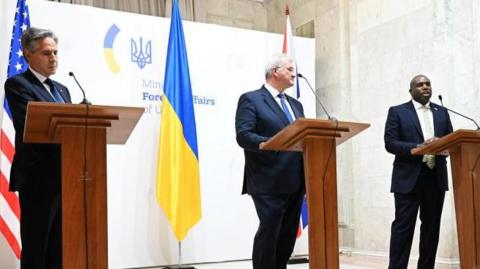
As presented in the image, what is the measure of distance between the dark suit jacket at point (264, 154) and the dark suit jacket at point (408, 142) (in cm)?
91

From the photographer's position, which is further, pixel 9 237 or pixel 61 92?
pixel 9 237

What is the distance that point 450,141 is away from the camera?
302cm

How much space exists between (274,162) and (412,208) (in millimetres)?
1177

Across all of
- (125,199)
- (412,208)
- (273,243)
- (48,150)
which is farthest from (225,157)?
(48,150)

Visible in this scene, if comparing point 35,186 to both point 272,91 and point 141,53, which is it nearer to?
point 272,91

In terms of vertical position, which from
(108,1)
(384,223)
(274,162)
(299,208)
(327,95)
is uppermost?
(108,1)

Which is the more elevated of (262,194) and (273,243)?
(262,194)

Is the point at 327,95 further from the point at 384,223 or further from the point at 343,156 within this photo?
the point at 384,223

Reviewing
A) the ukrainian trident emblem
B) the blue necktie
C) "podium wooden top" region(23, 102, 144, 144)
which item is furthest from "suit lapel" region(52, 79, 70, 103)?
the ukrainian trident emblem

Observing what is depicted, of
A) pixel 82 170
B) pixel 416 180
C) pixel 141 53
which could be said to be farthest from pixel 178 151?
pixel 82 170

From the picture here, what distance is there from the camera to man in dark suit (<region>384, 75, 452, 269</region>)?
354 centimetres

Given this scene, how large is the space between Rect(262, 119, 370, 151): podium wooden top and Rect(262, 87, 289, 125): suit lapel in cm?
40

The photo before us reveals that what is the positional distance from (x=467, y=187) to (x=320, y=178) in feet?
3.31

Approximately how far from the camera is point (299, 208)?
2.99 metres
